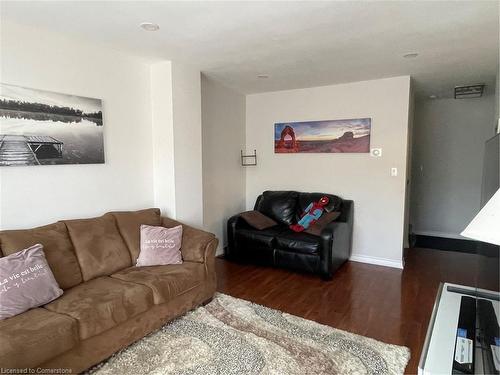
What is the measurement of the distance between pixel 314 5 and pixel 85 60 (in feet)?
6.57

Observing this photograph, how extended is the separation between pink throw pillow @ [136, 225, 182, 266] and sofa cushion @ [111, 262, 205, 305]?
80mm

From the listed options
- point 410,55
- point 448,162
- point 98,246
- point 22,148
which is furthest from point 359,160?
point 22,148

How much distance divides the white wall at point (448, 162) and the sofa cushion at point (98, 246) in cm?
506

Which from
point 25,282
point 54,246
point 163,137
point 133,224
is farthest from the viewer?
point 163,137

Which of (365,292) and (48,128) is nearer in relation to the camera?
(48,128)

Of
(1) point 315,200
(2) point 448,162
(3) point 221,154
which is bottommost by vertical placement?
(1) point 315,200

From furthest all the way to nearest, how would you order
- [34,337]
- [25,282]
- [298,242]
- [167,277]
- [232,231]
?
[232,231] → [298,242] → [167,277] → [25,282] → [34,337]

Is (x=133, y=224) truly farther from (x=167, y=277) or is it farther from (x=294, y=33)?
(x=294, y=33)

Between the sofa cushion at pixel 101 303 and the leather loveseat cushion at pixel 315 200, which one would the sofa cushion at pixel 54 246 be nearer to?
the sofa cushion at pixel 101 303

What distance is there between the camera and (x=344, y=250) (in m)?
3.90

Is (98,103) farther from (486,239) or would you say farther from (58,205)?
(486,239)

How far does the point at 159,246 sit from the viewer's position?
2.78 meters

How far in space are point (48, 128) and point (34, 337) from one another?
1.59 metres

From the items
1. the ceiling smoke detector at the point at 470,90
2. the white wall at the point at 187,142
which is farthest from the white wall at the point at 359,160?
the white wall at the point at 187,142
